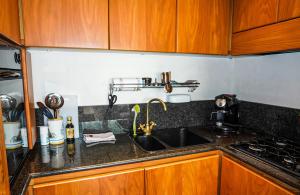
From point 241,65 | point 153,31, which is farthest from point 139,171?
point 241,65

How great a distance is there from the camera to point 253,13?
1378mm

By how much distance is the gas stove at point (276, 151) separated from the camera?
105cm

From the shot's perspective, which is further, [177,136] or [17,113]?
[177,136]

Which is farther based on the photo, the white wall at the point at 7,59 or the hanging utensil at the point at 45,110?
the hanging utensil at the point at 45,110

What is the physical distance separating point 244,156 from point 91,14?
125 cm

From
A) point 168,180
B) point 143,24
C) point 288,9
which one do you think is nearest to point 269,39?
point 288,9

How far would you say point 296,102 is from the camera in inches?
57.2

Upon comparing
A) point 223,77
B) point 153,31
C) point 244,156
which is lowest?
point 244,156

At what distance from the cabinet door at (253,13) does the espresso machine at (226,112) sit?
0.56 metres

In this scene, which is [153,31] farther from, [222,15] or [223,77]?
[223,77]

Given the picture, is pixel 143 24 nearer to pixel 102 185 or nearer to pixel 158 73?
pixel 158 73

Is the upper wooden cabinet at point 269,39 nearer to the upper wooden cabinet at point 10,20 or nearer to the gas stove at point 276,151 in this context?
the gas stove at point 276,151

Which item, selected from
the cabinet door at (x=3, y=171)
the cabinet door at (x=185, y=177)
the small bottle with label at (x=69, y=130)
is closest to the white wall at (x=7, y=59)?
the cabinet door at (x=3, y=171)

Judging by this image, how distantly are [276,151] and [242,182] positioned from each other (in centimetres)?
31
